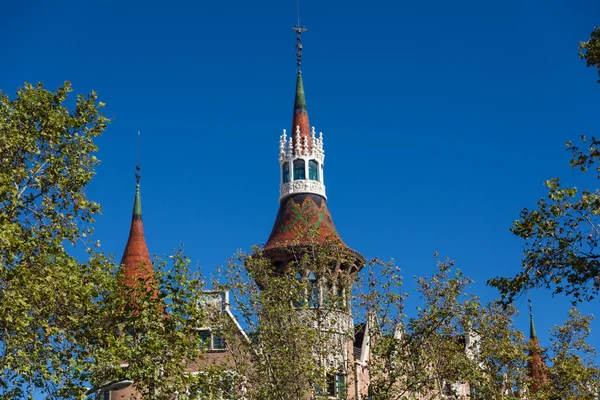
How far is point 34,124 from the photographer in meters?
26.7

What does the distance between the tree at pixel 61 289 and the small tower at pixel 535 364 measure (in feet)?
49.2

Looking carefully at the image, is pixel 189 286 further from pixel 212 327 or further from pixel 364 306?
pixel 364 306

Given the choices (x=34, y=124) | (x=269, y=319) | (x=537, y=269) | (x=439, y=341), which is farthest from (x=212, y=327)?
(x=537, y=269)

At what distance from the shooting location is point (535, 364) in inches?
1955

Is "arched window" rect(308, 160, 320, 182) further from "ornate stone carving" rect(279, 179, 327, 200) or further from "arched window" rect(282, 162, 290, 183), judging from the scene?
"arched window" rect(282, 162, 290, 183)

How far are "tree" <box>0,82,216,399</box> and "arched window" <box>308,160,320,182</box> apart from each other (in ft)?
59.8

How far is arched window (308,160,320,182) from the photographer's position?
1836 inches

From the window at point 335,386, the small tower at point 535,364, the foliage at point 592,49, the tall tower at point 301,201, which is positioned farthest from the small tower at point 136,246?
the foliage at point 592,49

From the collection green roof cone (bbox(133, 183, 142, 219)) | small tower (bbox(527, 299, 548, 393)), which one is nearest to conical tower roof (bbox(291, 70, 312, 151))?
green roof cone (bbox(133, 183, 142, 219))

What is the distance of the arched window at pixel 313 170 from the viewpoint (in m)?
46.6

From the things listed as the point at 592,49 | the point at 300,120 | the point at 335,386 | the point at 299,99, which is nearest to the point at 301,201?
the point at 300,120

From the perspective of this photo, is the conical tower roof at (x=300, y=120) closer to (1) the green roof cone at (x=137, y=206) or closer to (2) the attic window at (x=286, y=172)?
(2) the attic window at (x=286, y=172)

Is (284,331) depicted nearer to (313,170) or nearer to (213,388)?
(213,388)

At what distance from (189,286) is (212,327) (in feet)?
15.0
